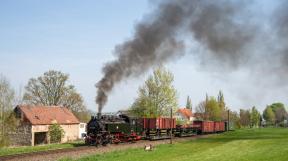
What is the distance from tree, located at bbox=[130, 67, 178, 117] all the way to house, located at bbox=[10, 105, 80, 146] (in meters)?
10.2

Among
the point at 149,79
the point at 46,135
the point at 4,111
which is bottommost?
the point at 46,135

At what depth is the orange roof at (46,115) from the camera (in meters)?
56.0

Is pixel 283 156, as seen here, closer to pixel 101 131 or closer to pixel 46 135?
pixel 101 131

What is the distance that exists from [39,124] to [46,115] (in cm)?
313

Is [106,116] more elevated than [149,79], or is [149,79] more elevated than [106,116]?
[149,79]

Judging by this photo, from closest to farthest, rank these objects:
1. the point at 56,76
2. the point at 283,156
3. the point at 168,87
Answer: the point at 283,156 → the point at 168,87 → the point at 56,76

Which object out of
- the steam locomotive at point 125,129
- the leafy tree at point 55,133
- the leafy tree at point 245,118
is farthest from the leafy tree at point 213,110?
the leafy tree at point 55,133

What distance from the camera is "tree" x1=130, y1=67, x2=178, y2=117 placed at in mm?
64938

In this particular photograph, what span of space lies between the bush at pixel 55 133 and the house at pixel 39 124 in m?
1.01

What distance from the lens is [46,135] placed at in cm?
5697

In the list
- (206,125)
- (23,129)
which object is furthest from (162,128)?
(23,129)

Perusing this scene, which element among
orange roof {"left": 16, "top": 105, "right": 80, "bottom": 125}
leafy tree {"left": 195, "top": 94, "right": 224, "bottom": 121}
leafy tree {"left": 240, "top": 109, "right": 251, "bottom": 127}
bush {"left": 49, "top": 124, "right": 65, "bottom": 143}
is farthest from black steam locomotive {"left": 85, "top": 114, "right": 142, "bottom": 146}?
leafy tree {"left": 240, "top": 109, "right": 251, "bottom": 127}

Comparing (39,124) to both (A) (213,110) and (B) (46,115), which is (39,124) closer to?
(B) (46,115)

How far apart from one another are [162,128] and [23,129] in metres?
20.6
